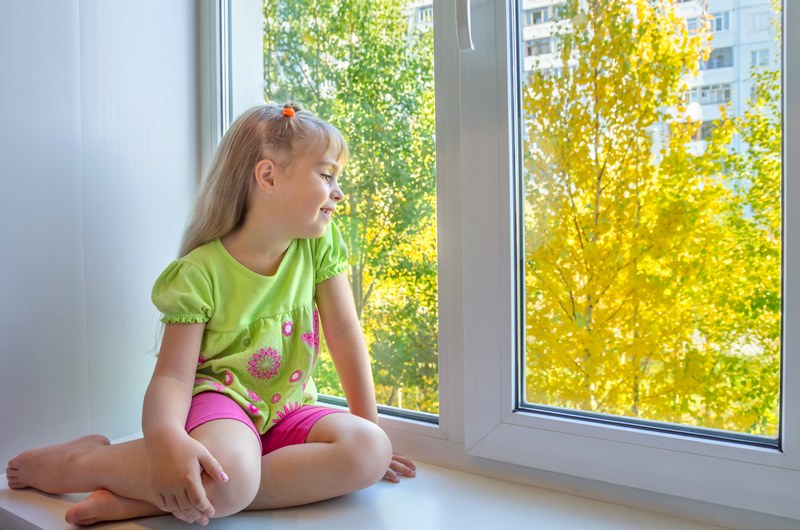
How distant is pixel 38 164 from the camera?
1.11 meters

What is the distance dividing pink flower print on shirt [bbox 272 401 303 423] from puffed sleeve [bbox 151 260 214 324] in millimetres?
185

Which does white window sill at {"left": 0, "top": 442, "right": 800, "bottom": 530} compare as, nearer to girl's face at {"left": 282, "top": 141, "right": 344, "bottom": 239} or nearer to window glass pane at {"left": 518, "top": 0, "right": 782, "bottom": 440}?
window glass pane at {"left": 518, "top": 0, "right": 782, "bottom": 440}

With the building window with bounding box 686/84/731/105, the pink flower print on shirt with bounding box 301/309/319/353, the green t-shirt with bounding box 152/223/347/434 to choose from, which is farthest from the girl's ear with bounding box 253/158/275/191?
the building window with bounding box 686/84/731/105

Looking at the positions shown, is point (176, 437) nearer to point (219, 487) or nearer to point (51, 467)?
point (219, 487)

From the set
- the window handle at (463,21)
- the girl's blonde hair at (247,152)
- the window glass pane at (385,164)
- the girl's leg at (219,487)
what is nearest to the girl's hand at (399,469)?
the window glass pane at (385,164)

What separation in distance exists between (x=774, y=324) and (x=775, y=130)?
237 mm

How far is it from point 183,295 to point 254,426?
0.22 m

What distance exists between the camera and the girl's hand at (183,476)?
32.5 inches

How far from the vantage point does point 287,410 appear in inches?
42.1

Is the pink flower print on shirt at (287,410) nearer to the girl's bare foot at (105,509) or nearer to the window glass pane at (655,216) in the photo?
the girl's bare foot at (105,509)

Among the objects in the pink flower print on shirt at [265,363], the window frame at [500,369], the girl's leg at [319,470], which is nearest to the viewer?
the window frame at [500,369]

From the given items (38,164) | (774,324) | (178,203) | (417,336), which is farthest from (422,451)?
(38,164)

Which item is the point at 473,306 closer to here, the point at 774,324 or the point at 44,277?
the point at 774,324

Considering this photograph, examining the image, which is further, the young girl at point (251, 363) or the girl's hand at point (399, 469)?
the girl's hand at point (399, 469)
